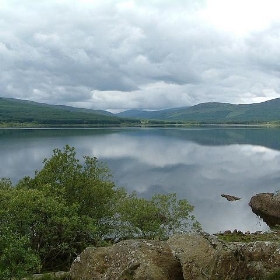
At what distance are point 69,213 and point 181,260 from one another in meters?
15.0

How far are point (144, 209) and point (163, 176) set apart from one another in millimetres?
69617

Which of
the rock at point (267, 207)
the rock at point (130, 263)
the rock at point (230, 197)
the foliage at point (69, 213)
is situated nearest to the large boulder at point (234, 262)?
the rock at point (130, 263)

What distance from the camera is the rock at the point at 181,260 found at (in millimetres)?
17594

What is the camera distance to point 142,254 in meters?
20.3

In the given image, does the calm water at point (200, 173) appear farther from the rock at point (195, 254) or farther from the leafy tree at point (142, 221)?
the rock at point (195, 254)

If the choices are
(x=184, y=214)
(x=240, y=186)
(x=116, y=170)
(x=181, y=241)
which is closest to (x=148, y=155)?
(x=116, y=170)

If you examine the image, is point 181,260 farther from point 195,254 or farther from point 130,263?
point 130,263

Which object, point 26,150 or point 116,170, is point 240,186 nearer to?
point 116,170

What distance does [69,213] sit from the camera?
104 feet

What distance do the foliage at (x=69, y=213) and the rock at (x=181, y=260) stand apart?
5155 mm

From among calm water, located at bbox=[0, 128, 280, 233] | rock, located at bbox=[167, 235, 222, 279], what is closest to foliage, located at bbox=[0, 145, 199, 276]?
rock, located at bbox=[167, 235, 222, 279]

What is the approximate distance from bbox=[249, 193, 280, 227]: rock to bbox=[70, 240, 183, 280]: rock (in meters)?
55.0

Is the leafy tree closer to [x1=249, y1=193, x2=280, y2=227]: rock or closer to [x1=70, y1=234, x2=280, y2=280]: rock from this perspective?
[x1=70, y1=234, x2=280, y2=280]: rock

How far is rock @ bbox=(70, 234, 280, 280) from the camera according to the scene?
693 inches
